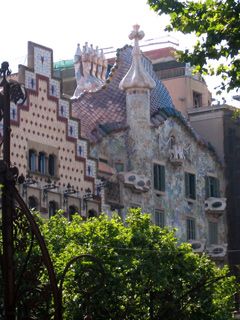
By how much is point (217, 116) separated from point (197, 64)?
37.2 m

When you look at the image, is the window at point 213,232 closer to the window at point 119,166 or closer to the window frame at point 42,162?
the window at point 119,166

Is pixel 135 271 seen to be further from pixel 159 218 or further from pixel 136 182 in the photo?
pixel 159 218

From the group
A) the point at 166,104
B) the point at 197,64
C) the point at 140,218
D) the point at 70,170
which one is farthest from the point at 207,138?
the point at 197,64

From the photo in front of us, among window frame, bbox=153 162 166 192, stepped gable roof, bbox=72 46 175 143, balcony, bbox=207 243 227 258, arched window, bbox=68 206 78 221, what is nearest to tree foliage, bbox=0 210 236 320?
arched window, bbox=68 206 78 221

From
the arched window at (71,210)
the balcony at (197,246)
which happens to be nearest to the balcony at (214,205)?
the balcony at (197,246)

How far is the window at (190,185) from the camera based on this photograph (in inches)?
2196

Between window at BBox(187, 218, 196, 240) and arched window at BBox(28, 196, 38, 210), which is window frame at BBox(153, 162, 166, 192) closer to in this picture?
window at BBox(187, 218, 196, 240)

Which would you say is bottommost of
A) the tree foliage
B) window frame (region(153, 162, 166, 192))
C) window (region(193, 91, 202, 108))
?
the tree foliage

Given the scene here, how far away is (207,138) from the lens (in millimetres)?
59281

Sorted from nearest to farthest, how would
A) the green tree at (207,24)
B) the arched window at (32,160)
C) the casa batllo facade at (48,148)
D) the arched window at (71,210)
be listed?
the green tree at (207,24)
the casa batllo facade at (48,148)
the arched window at (32,160)
the arched window at (71,210)

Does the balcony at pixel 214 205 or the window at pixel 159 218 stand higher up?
the balcony at pixel 214 205

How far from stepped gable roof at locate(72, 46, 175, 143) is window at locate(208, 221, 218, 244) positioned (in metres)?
6.03

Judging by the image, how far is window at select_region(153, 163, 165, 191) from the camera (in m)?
53.6

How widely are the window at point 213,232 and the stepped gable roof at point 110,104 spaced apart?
6.03 m
